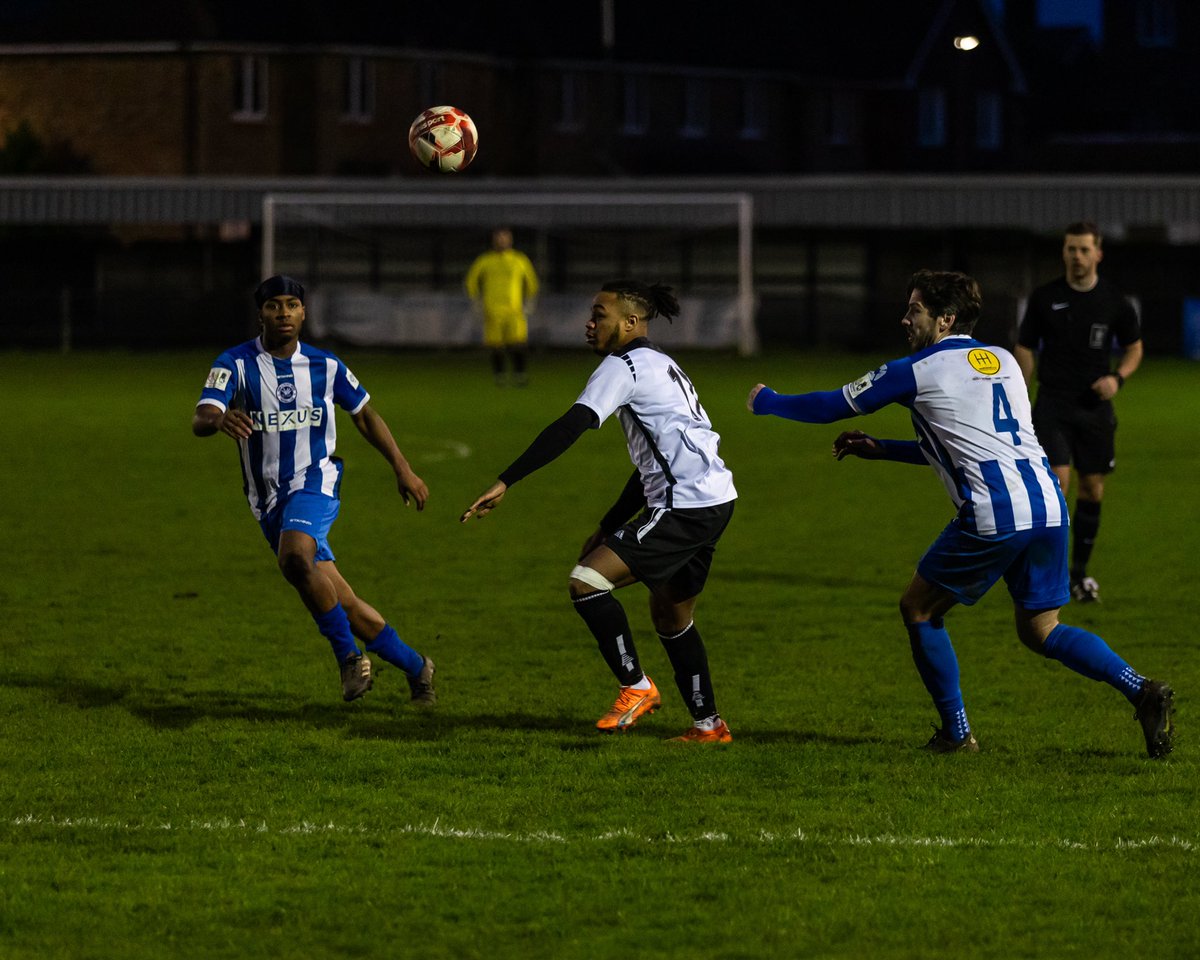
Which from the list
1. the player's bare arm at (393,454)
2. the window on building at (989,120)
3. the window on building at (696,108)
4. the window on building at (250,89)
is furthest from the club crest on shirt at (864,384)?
the window on building at (989,120)

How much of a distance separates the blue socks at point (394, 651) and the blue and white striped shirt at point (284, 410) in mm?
654

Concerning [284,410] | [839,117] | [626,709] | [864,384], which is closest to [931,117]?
[839,117]

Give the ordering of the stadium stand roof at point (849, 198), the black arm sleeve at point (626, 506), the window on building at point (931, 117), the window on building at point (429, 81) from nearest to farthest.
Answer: the black arm sleeve at point (626, 506) → the stadium stand roof at point (849, 198) → the window on building at point (429, 81) → the window on building at point (931, 117)

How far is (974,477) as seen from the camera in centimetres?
730

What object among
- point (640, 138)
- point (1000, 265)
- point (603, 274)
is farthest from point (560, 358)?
point (640, 138)

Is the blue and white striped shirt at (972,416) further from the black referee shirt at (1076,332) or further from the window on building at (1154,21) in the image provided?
the window on building at (1154,21)

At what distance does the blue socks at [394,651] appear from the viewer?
8.42 metres

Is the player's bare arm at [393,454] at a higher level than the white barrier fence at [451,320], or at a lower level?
lower

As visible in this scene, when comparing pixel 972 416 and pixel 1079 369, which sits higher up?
pixel 1079 369

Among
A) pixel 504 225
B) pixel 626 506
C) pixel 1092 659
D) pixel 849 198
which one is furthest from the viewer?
pixel 849 198

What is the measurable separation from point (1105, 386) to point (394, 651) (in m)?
4.95

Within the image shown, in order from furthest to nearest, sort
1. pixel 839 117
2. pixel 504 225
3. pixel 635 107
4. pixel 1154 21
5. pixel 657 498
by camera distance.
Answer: pixel 1154 21 → pixel 839 117 → pixel 635 107 → pixel 504 225 → pixel 657 498

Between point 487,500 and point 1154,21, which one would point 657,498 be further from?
point 1154,21

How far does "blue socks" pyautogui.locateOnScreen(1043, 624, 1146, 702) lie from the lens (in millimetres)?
7367
